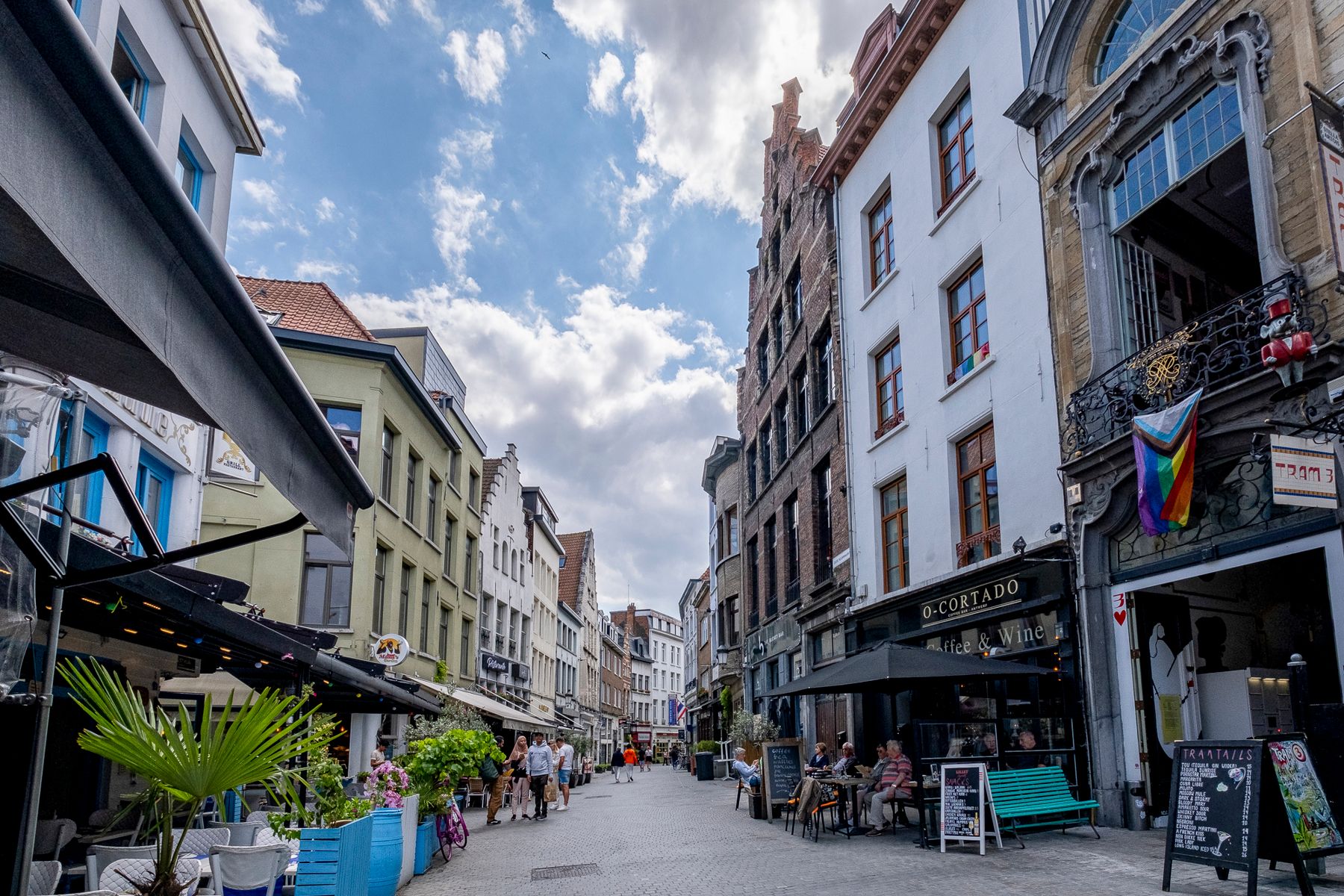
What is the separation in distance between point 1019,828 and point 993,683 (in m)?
4.32

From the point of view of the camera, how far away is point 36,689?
351 cm

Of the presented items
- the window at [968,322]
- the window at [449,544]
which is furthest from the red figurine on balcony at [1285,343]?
the window at [449,544]

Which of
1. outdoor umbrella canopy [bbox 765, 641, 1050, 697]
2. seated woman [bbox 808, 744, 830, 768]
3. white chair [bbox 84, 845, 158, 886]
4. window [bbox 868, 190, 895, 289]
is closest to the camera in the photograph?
white chair [bbox 84, 845, 158, 886]

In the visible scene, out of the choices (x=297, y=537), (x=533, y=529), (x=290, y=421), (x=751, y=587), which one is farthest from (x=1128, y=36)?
(x=533, y=529)

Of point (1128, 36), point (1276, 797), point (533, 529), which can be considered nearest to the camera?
point (1276, 797)

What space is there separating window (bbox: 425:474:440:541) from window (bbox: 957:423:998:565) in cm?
1624

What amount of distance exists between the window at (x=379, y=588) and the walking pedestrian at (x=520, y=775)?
421cm

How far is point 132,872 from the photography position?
6.36 m

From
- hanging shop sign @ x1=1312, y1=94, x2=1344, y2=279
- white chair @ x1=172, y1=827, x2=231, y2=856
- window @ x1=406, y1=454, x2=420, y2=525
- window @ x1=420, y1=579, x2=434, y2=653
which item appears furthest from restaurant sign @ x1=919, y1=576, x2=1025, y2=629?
window @ x1=420, y1=579, x2=434, y2=653

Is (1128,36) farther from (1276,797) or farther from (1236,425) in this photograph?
(1276,797)

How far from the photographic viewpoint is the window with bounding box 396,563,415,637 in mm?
26500

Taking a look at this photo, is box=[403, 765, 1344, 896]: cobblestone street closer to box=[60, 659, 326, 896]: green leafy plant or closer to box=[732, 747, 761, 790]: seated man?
box=[732, 747, 761, 790]: seated man

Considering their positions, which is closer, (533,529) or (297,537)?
(297,537)

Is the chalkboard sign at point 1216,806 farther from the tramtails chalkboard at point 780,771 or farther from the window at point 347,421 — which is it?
the window at point 347,421
